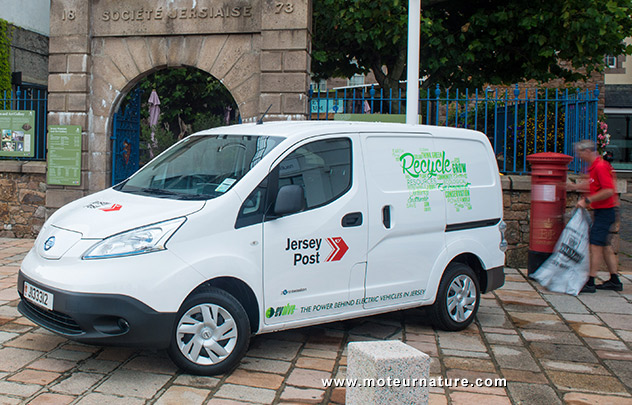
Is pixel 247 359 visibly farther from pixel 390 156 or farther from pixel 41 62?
pixel 41 62

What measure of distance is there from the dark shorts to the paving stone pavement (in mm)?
1303

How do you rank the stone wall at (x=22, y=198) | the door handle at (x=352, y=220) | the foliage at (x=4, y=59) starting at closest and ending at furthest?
the door handle at (x=352, y=220)
the stone wall at (x=22, y=198)
the foliage at (x=4, y=59)

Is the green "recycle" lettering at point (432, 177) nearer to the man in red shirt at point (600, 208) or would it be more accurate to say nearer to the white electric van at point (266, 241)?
the white electric van at point (266, 241)

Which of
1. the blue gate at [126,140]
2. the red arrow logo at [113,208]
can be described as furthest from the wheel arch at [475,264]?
the blue gate at [126,140]

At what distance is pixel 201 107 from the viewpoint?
71.2 feet

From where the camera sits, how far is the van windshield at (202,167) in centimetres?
507

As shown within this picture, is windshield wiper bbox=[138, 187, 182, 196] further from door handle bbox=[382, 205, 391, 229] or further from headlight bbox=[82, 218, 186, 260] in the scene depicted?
door handle bbox=[382, 205, 391, 229]

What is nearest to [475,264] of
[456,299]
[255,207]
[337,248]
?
[456,299]

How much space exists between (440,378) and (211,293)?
1.78m

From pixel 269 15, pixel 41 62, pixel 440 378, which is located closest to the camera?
pixel 440 378

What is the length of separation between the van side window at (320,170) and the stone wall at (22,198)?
7083 millimetres

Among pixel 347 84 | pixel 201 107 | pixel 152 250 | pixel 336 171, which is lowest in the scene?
pixel 152 250

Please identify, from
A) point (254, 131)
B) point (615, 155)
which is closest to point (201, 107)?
point (254, 131)

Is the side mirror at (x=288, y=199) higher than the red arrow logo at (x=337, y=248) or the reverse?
higher
